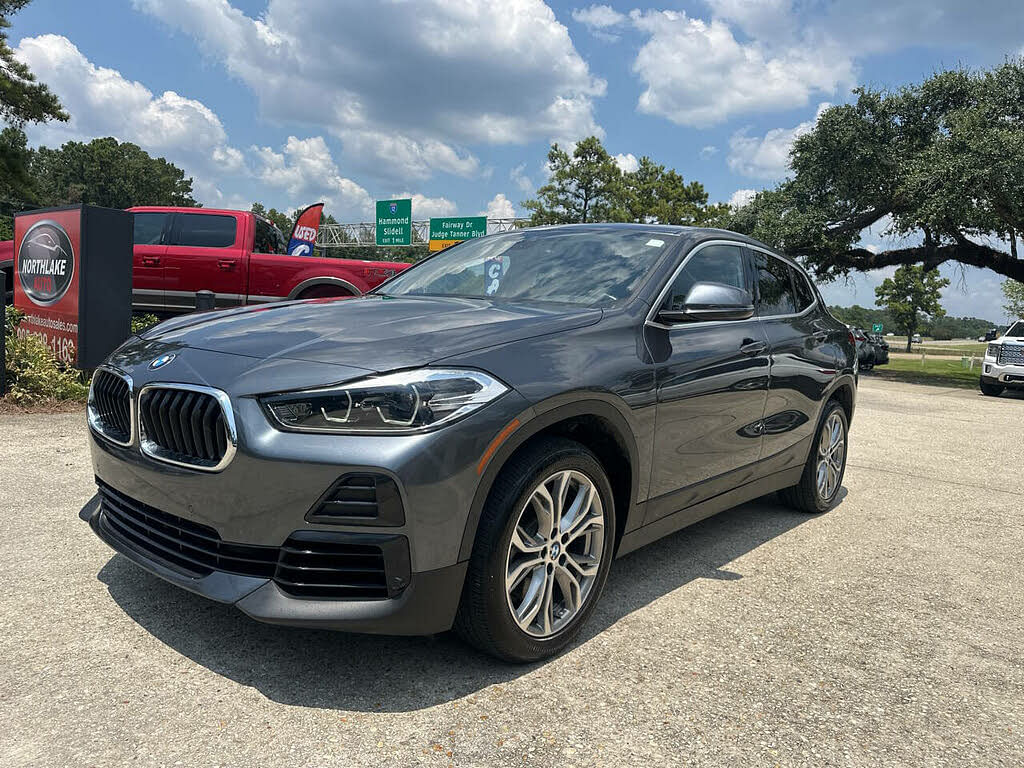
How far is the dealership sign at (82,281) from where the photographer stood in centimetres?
809

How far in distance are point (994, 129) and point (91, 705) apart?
23.9 m

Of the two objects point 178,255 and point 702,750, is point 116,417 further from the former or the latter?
point 178,255

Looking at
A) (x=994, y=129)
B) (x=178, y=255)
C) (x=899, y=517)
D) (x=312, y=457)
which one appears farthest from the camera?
(x=994, y=129)

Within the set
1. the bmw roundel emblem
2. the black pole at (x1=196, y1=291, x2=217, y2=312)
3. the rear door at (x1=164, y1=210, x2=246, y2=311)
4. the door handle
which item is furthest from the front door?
the rear door at (x1=164, y1=210, x2=246, y2=311)

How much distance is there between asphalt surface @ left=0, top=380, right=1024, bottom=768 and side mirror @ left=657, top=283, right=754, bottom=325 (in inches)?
49.9

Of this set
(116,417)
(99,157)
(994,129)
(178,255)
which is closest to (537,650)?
(116,417)

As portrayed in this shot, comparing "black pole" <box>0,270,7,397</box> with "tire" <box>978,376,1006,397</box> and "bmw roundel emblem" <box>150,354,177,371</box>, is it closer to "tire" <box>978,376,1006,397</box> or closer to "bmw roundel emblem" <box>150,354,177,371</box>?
"bmw roundel emblem" <box>150,354,177,371</box>

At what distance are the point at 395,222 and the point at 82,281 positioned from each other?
1290 inches

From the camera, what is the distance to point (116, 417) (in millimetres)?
2938

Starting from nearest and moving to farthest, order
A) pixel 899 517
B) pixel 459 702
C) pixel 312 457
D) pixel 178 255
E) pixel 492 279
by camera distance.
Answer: pixel 312 457 → pixel 459 702 → pixel 492 279 → pixel 899 517 → pixel 178 255

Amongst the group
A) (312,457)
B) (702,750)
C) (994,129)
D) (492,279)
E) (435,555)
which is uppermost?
(994,129)

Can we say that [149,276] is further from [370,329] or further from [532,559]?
[532,559]

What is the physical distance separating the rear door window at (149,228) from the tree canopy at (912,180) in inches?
724

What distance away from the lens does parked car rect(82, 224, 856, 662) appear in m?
2.38
